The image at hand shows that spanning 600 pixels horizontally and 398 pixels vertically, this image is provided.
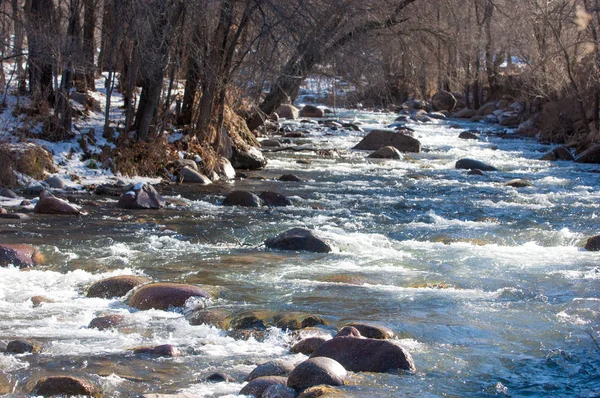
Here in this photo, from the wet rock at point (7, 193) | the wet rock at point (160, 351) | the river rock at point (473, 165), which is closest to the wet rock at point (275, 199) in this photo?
the wet rock at point (7, 193)

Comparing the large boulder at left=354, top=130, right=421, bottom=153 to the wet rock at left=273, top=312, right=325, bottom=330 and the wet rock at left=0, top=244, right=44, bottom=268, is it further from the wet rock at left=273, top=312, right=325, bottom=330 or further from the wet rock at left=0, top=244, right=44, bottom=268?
the wet rock at left=273, top=312, right=325, bottom=330

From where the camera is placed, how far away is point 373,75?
1484 cm

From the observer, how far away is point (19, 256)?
8.64 meters

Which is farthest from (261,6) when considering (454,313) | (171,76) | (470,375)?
(470,375)

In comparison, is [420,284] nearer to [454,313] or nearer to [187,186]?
[454,313]

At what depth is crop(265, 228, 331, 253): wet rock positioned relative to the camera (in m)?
9.77

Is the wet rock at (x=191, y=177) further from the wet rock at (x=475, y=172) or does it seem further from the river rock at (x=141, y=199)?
the wet rock at (x=475, y=172)

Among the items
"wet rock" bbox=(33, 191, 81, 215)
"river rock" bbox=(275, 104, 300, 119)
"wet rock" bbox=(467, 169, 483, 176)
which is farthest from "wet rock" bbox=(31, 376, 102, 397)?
"river rock" bbox=(275, 104, 300, 119)

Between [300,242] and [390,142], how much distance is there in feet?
46.7

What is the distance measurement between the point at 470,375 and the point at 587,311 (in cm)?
217

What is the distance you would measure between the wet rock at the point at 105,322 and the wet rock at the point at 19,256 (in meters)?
2.33

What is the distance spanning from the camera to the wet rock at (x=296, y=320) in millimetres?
6625

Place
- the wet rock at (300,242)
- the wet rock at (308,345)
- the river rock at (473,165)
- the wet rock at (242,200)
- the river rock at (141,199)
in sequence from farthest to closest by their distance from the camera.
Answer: the river rock at (473,165) → the wet rock at (242,200) → the river rock at (141,199) → the wet rock at (300,242) → the wet rock at (308,345)

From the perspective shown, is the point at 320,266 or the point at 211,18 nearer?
the point at 320,266
